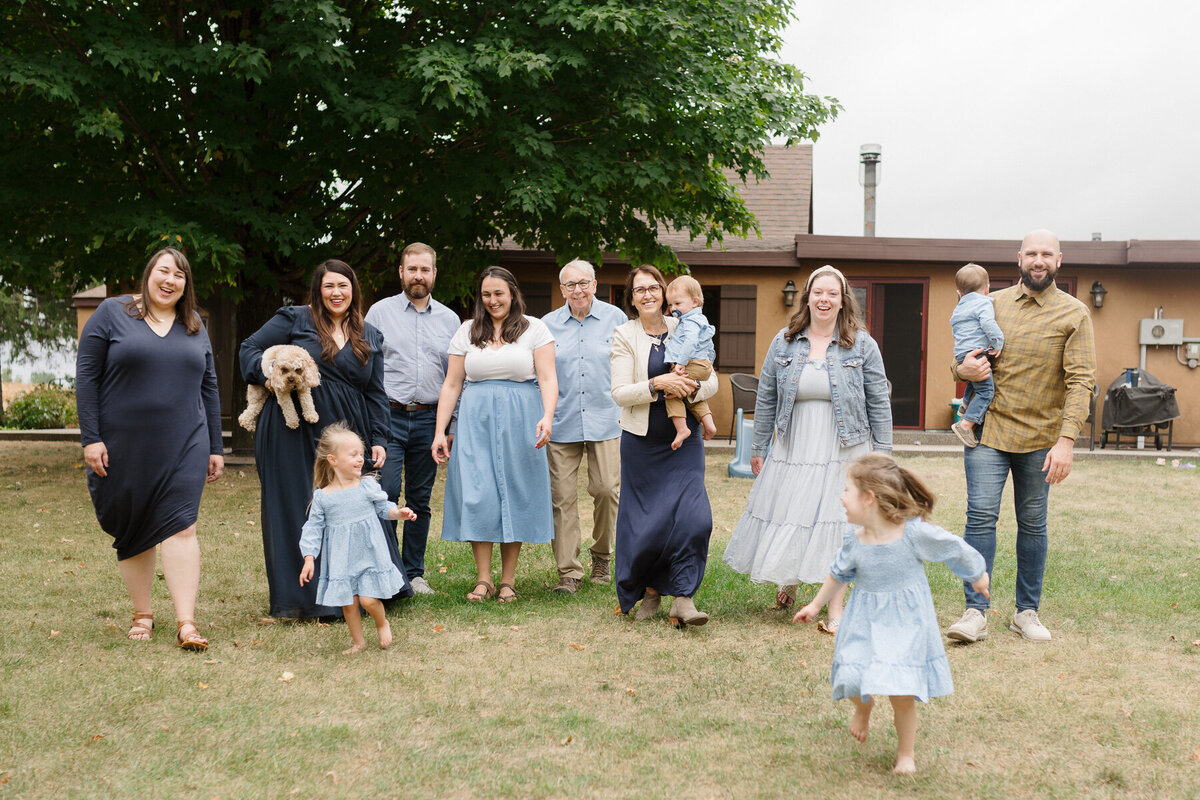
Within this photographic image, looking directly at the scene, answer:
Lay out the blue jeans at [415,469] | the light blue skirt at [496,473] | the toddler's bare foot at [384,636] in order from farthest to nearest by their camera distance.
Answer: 1. the blue jeans at [415,469]
2. the light blue skirt at [496,473]
3. the toddler's bare foot at [384,636]

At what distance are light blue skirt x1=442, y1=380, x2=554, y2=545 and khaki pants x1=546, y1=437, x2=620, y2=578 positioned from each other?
276 mm

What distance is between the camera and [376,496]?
471 centimetres

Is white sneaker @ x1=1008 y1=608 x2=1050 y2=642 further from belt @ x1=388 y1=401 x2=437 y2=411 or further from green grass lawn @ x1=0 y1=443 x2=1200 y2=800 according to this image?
belt @ x1=388 y1=401 x2=437 y2=411

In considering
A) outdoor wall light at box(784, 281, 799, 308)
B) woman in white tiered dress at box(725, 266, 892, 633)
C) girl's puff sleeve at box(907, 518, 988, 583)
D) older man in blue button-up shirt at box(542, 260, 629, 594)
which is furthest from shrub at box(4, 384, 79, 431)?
girl's puff sleeve at box(907, 518, 988, 583)

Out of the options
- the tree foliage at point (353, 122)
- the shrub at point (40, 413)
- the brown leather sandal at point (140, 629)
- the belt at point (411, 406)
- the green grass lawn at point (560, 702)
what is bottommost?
the green grass lawn at point (560, 702)

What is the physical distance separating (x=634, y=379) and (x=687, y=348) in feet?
1.28

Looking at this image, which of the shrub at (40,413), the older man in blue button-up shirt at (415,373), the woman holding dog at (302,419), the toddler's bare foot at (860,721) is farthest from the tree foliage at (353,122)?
the shrub at (40,413)

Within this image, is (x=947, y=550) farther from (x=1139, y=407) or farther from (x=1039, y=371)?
(x=1139, y=407)

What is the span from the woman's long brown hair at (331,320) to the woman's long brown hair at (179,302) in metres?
0.61

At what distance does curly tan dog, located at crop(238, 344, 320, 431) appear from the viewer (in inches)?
195

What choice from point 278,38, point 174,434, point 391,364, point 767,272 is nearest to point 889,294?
point 767,272

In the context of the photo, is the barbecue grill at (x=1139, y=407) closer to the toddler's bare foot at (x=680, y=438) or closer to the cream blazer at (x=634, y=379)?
the cream blazer at (x=634, y=379)

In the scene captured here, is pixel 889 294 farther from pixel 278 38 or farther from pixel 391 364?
pixel 391 364

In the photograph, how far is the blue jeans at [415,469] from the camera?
229 inches
